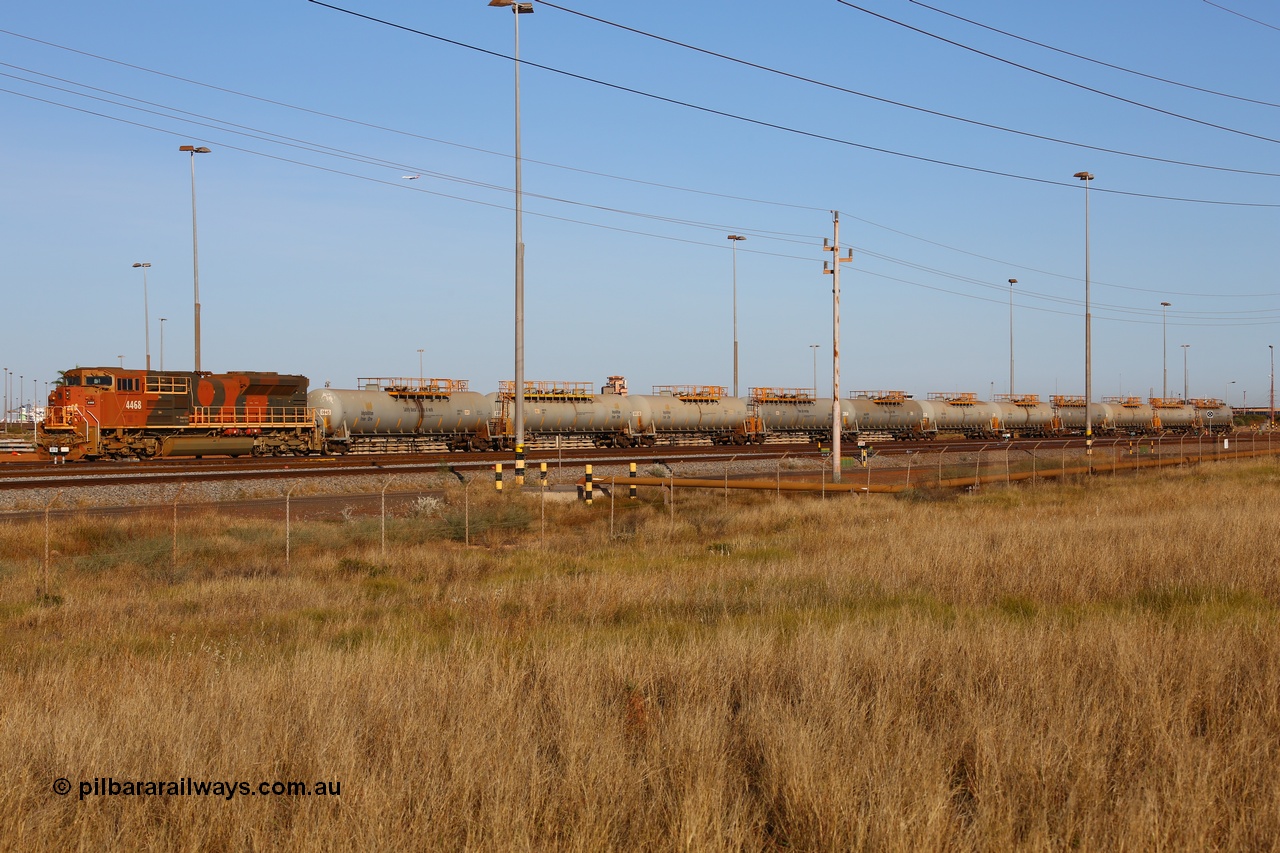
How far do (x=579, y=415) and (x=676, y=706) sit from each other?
45528 millimetres

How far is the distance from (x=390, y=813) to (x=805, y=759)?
2277mm

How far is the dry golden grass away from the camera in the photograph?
16.5ft

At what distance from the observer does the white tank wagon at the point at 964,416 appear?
237ft

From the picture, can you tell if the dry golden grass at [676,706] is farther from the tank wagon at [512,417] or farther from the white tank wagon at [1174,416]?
the white tank wagon at [1174,416]

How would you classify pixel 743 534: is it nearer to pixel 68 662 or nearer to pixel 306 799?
pixel 68 662

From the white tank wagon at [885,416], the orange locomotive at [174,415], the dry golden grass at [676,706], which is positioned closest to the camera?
the dry golden grass at [676,706]

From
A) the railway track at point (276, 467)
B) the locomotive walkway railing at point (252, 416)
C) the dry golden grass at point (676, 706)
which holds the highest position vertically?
the locomotive walkway railing at point (252, 416)

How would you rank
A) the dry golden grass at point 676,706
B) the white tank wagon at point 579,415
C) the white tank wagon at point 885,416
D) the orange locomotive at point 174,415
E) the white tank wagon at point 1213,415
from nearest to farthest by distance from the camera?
the dry golden grass at point 676,706 < the orange locomotive at point 174,415 < the white tank wagon at point 579,415 < the white tank wagon at point 885,416 < the white tank wagon at point 1213,415

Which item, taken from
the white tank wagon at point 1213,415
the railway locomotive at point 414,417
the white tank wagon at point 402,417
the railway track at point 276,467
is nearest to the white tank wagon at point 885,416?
the railway locomotive at point 414,417

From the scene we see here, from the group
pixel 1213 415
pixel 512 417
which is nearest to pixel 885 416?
pixel 512 417

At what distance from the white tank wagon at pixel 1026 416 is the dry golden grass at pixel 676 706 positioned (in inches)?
2645

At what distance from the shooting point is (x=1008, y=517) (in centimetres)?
2272

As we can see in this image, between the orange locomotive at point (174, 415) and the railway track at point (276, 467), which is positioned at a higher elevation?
the orange locomotive at point (174, 415)

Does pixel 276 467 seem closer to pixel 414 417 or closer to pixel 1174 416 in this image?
pixel 414 417
